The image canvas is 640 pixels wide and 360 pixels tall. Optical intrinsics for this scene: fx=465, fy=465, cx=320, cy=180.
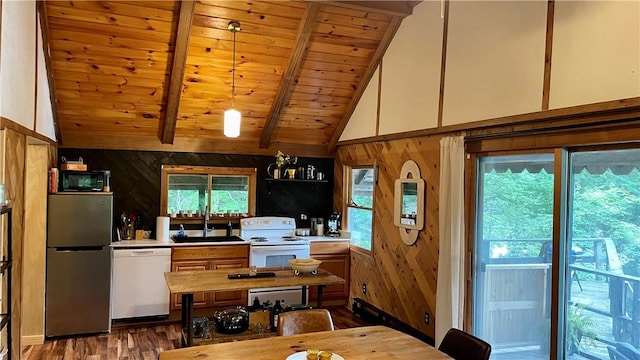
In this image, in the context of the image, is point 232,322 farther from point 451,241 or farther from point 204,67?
point 204,67

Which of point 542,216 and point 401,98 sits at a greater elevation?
point 401,98

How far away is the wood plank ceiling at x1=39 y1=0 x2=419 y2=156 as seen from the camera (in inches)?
171

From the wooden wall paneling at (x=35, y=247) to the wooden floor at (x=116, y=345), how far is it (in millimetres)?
209

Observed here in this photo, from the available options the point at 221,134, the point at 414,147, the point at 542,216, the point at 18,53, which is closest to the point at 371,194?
the point at 414,147

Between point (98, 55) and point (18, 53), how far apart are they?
115cm

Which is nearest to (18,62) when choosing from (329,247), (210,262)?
(210,262)

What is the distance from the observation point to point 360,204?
627 centimetres

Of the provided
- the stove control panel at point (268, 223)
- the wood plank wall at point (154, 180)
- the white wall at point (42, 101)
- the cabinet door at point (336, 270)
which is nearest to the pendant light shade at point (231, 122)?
the white wall at point (42, 101)

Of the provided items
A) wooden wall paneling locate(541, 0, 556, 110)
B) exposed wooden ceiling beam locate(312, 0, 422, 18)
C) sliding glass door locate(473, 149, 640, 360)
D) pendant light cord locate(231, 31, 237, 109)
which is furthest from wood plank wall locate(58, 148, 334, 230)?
wooden wall paneling locate(541, 0, 556, 110)

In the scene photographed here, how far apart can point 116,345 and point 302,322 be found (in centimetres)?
270

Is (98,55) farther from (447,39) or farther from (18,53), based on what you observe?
(447,39)

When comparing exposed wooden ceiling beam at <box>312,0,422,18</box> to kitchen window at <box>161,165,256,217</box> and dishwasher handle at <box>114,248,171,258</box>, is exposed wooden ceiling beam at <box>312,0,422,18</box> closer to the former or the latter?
kitchen window at <box>161,165,256,217</box>

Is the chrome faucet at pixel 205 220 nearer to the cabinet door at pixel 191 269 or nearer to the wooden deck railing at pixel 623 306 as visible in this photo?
the cabinet door at pixel 191 269

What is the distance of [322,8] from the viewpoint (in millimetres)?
4543
